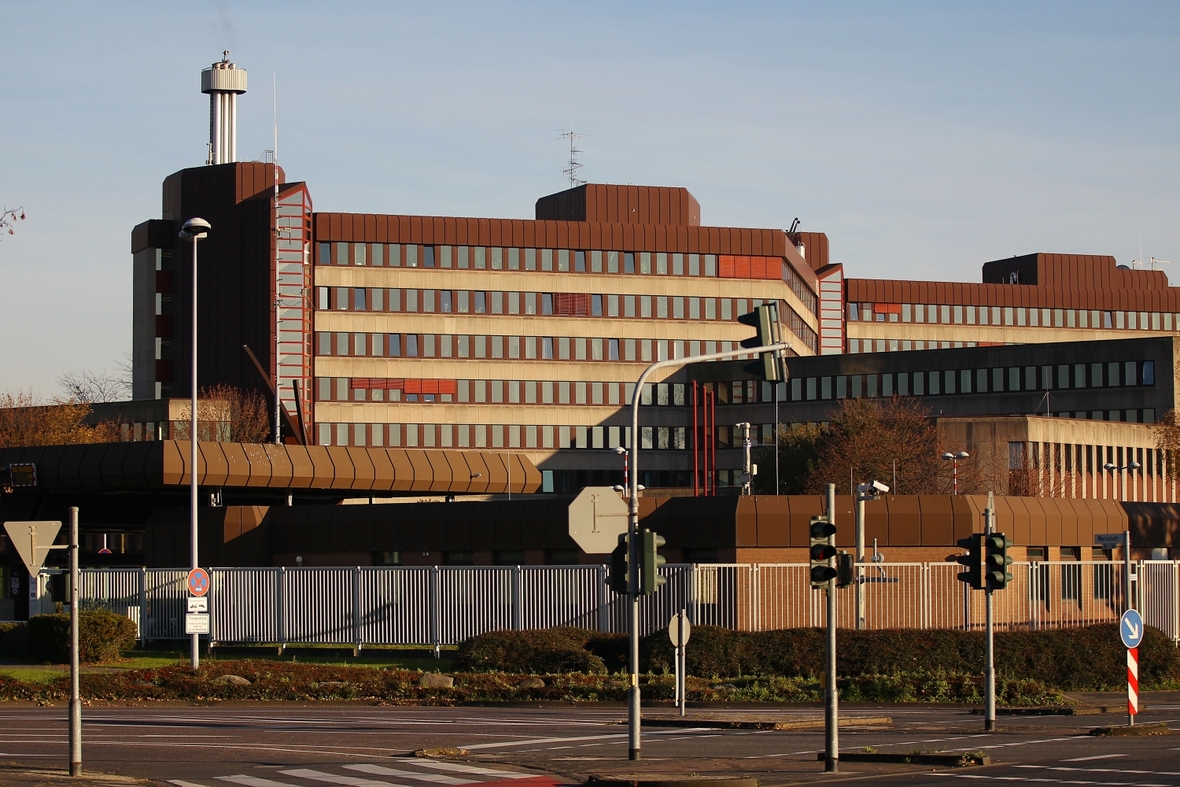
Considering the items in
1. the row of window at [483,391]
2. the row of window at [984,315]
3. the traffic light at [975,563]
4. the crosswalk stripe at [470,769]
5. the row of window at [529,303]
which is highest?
the row of window at [984,315]

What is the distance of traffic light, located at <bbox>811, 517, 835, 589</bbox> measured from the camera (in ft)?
69.4

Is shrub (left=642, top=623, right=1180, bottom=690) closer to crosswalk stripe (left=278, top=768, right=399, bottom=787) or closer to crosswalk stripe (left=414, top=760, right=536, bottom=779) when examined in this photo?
Answer: crosswalk stripe (left=414, top=760, right=536, bottom=779)

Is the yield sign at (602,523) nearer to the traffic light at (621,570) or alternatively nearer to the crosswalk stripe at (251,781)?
the traffic light at (621,570)

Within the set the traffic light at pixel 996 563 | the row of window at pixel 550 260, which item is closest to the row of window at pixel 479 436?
the row of window at pixel 550 260

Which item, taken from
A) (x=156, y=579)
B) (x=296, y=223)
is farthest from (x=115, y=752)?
(x=296, y=223)

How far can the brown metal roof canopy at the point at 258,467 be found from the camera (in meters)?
52.3

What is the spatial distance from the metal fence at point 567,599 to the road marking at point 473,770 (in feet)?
61.6

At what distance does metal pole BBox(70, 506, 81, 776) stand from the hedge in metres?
17.9

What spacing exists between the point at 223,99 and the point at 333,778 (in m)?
118

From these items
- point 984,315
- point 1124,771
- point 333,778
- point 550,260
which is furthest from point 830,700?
point 984,315

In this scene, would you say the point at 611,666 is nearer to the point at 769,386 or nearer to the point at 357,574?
the point at 357,574

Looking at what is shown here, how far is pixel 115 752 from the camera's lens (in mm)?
23969

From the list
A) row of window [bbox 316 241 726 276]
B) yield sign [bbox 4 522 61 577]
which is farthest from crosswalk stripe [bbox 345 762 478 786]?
row of window [bbox 316 241 726 276]

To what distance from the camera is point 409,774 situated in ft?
69.1
